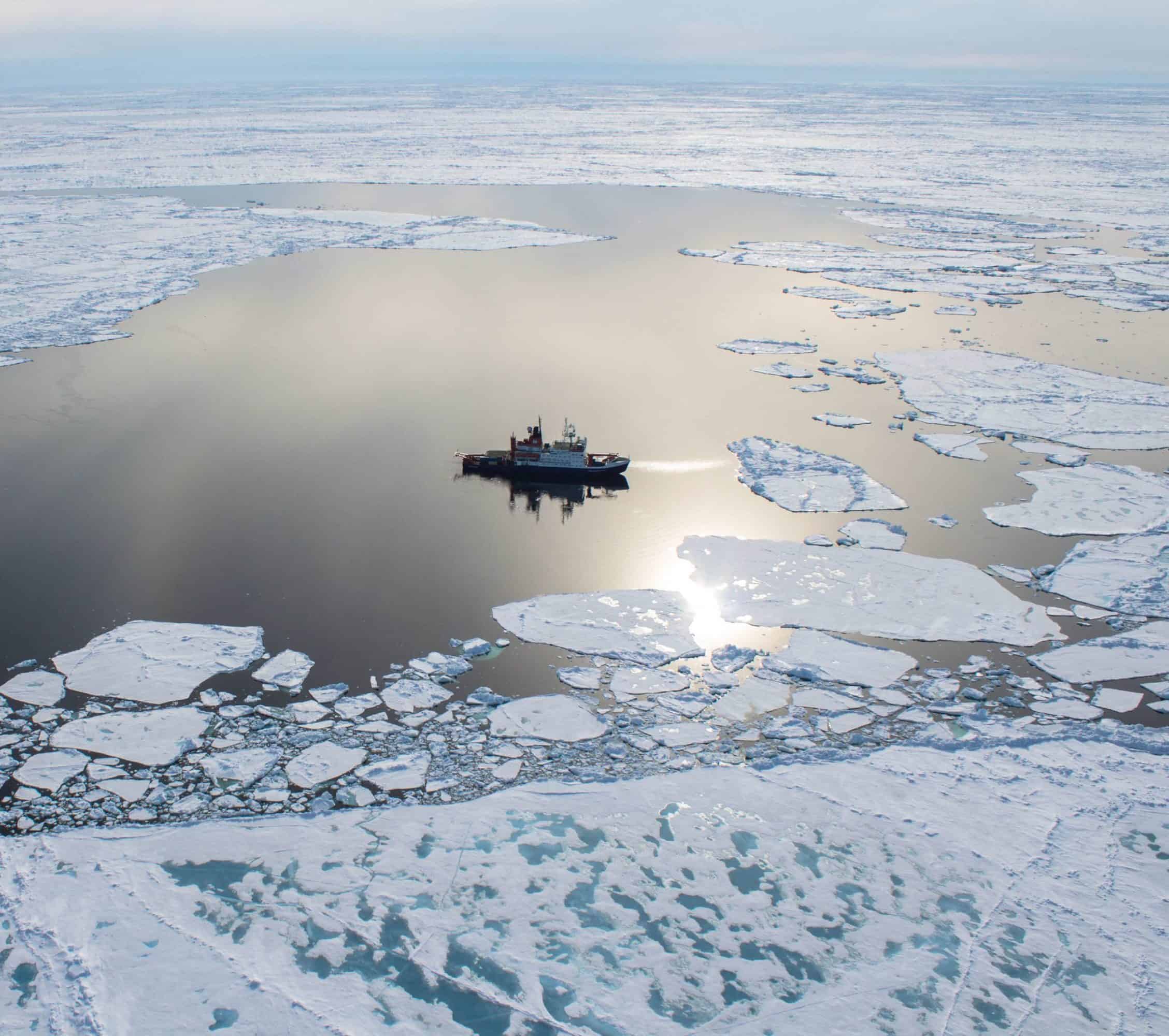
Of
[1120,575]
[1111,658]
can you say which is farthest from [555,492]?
[1111,658]

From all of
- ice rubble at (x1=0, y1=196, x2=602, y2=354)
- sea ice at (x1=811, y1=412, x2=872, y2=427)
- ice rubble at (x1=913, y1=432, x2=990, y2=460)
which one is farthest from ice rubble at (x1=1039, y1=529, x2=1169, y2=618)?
ice rubble at (x1=0, y1=196, x2=602, y2=354)

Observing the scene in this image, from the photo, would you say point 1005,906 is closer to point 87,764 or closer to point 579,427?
point 87,764

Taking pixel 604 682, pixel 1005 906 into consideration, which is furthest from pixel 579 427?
pixel 1005 906

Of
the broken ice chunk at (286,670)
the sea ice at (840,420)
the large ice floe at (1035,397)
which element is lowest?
the broken ice chunk at (286,670)

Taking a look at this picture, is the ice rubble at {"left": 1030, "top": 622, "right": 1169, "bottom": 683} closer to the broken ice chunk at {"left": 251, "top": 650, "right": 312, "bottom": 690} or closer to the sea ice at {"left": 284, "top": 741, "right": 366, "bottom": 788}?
the sea ice at {"left": 284, "top": 741, "right": 366, "bottom": 788}

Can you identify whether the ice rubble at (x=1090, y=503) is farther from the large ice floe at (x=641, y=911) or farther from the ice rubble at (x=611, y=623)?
the ice rubble at (x=611, y=623)

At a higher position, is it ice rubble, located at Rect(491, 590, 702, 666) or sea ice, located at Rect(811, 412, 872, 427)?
sea ice, located at Rect(811, 412, 872, 427)

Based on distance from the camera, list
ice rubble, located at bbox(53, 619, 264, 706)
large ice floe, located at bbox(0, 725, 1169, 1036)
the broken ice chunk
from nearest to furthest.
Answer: large ice floe, located at bbox(0, 725, 1169, 1036) < ice rubble, located at bbox(53, 619, 264, 706) < the broken ice chunk

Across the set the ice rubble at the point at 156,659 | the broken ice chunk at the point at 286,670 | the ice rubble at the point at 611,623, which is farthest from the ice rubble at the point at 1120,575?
the ice rubble at the point at 156,659
